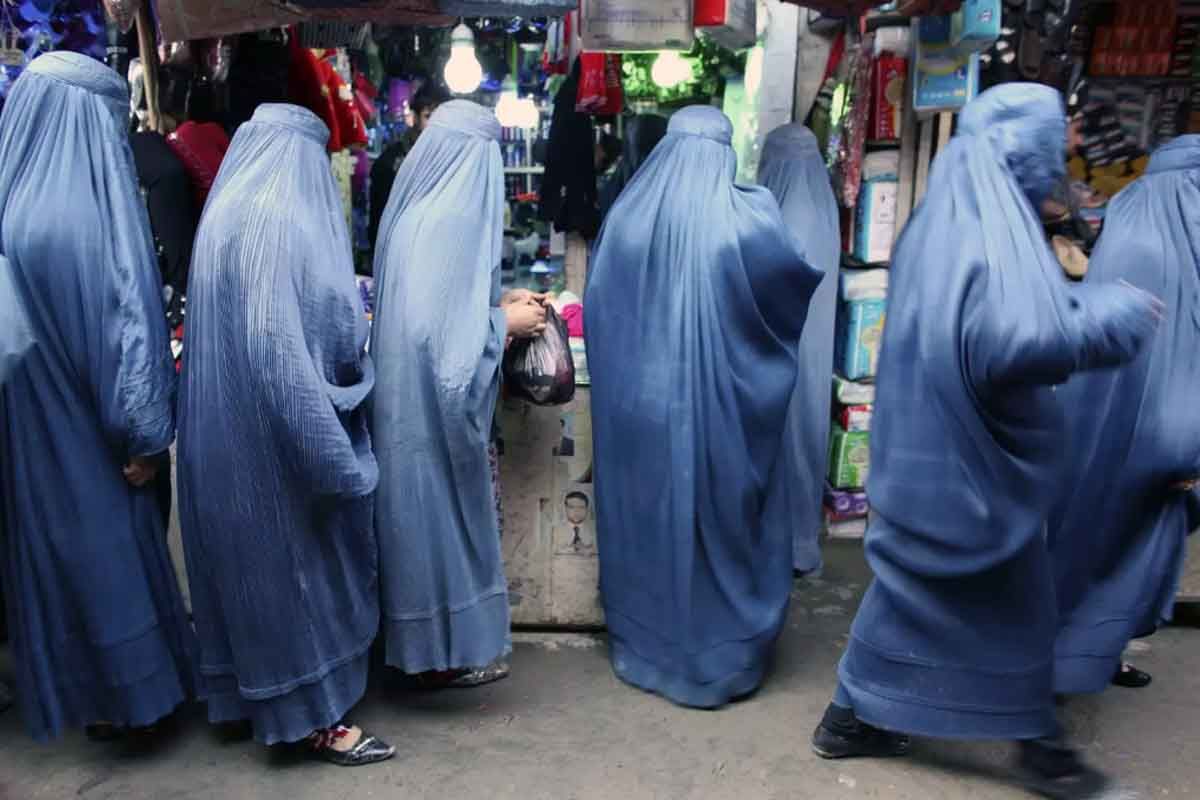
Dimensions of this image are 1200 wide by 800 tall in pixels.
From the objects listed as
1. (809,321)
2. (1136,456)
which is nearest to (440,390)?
(809,321)

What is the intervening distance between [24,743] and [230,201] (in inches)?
65.1

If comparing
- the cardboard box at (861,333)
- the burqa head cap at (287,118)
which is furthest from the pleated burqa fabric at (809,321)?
the burqa head cap at (287,118)

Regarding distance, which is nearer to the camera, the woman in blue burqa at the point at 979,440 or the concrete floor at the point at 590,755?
the woman in blue burqa at the point at 979,440

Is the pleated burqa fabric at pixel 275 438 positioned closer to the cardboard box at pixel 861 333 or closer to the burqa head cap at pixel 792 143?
the burqa head cap at pixel 792 143

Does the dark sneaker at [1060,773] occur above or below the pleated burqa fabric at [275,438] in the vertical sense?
below

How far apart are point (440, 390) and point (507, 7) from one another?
116cm

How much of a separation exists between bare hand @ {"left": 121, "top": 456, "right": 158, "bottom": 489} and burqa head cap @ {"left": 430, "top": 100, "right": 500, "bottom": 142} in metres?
1.16

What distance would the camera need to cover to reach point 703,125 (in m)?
2.89

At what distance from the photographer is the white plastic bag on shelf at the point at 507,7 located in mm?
2863

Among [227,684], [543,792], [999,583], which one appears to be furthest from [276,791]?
[999,583]

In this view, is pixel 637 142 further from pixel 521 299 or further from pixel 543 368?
pixel 543 368

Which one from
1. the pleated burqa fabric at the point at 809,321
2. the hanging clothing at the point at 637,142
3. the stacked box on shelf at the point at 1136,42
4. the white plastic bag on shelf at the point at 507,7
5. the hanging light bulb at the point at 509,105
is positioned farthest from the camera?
the hanging light bulb at the point at 509,105

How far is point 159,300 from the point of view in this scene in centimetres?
250

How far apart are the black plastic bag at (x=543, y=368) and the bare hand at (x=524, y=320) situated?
3cm
